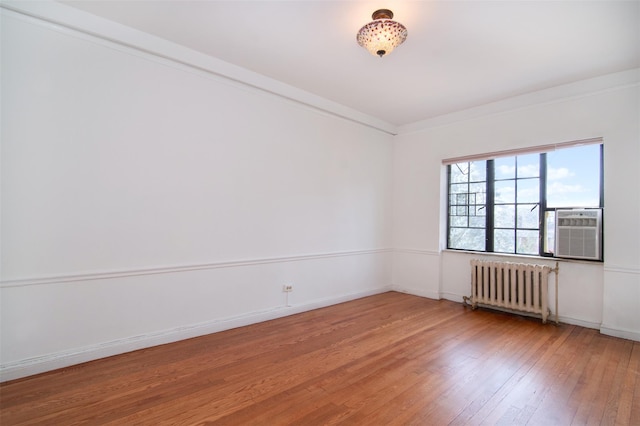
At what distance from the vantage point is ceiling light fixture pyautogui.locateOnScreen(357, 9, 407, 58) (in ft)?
7.95

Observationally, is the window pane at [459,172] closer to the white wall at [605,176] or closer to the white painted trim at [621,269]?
the white wall at [605,176]

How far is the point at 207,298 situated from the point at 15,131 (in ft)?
7.02

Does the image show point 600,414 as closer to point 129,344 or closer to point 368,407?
point 368,407

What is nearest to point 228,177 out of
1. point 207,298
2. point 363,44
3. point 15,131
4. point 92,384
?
point 207,298

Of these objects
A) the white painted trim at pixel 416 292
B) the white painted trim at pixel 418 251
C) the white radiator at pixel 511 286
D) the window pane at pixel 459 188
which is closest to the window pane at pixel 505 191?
the window pane at pixel 459 188

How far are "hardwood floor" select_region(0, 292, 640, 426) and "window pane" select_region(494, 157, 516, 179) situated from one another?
2159 mm

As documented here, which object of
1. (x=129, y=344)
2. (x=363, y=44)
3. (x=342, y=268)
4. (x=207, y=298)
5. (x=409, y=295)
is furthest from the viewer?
(x=409, y=295)

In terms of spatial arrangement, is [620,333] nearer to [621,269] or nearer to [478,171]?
[621,269]

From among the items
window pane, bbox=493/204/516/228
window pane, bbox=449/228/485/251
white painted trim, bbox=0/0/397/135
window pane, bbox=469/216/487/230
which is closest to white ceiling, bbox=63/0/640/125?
white painted trim, bbox=0/0/397/135

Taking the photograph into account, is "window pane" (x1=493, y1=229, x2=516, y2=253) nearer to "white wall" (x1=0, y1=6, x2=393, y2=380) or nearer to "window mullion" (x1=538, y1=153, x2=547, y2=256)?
"window mullion" (x1=538, y1=153, x2=547, y2=256)

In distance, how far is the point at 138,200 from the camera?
2.88m

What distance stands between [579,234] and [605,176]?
2.38 ft

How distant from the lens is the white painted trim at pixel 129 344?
2352 mm

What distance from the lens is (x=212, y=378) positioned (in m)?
2.41
